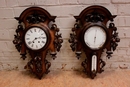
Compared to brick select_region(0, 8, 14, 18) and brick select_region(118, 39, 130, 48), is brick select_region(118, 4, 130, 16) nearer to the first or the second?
brick select_region(118, 39, 130, 48)

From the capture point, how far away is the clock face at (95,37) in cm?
101

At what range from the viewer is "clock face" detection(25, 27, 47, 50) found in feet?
3.38

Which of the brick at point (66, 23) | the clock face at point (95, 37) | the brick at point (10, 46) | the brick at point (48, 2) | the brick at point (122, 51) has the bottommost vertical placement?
the brick at point (122, 51)

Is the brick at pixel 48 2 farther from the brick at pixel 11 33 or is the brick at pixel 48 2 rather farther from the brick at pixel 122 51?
the brick at pixel 122 51

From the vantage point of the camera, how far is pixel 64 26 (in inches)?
44.3

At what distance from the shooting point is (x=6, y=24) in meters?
1.14

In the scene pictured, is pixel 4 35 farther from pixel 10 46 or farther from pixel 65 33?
pixel 65 33

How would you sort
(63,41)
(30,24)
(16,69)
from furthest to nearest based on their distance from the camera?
(16,69)
(63,41)
(30,24)

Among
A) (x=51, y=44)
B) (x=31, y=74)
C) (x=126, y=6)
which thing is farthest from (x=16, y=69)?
(x=126, y=6)

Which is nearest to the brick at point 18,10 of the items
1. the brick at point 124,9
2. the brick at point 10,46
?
the brick at point 10,46

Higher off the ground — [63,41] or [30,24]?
[30,24]

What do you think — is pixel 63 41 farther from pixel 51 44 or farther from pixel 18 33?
pixel 18 33

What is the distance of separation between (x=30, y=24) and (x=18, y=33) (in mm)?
142

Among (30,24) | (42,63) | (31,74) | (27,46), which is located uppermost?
(30,24)
